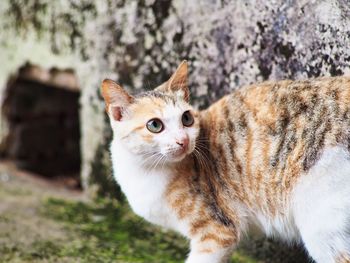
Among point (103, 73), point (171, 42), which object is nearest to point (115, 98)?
point (171, 42)

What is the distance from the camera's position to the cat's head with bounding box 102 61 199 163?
9.06 ft

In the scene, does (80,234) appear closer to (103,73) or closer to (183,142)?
(103,73)

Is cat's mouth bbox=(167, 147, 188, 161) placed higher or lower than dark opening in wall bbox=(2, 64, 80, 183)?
lower

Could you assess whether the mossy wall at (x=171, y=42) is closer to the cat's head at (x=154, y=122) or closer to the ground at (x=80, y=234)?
the ground at (x=80, y=234)

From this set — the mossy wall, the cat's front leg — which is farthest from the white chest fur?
the mossy wall

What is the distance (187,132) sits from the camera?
2.83m

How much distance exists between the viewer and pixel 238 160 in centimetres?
289

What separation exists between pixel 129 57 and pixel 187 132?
146 cm

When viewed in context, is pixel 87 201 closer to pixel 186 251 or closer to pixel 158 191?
pixel 186 251

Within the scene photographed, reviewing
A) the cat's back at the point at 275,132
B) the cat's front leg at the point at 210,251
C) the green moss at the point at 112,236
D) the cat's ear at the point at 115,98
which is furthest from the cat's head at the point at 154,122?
the green moss at the point at 112,236

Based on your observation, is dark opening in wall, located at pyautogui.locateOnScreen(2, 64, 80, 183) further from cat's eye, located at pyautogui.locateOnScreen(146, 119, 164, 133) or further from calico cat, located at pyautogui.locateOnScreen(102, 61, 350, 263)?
cat's eye, located at pyautogui.locateOnScreen(146, 119, 164, 133)

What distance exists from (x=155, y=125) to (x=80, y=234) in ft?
4.53

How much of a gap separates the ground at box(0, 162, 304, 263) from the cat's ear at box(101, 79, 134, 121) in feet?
3.20

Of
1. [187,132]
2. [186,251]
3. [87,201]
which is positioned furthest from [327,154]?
[87,201]
